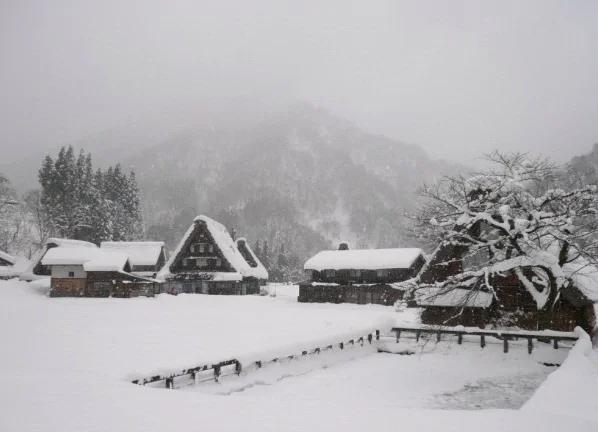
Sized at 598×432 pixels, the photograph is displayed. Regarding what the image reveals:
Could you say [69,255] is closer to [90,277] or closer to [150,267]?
[90,277]

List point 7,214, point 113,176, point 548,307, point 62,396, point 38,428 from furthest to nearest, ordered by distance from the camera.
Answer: point 113,176 → point 7,214 → point 548,307 → point 62,396 → point 38,428

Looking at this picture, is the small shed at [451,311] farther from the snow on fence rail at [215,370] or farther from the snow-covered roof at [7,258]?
the snow-covered roof at [7,258]

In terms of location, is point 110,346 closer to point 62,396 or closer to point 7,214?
point 62,396

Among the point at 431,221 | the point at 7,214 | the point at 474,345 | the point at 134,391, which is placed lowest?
the point at 474,345

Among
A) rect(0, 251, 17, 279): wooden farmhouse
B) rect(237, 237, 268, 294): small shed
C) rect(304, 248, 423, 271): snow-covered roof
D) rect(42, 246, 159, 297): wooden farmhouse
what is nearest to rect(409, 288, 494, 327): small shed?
rect(304, 248, 423, 271): snow-covered roof

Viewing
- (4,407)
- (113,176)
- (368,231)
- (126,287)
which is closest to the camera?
(4,407)

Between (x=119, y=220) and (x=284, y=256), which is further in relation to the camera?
(x=284, y=256)

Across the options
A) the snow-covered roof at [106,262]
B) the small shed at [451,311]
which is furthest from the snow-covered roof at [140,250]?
the small shed at [451,311]

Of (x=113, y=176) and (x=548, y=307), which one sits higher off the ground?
(x=113, y=176)

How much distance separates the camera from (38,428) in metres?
6.13

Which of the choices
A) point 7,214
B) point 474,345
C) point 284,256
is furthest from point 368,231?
point 474,345

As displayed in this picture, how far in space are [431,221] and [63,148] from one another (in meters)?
64.3

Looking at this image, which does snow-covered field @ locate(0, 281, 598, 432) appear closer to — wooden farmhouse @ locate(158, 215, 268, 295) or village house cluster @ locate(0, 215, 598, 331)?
village house cluster @ locate(0, 215, 598, 331)

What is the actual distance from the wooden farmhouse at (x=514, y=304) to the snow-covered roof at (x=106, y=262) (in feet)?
95.0
